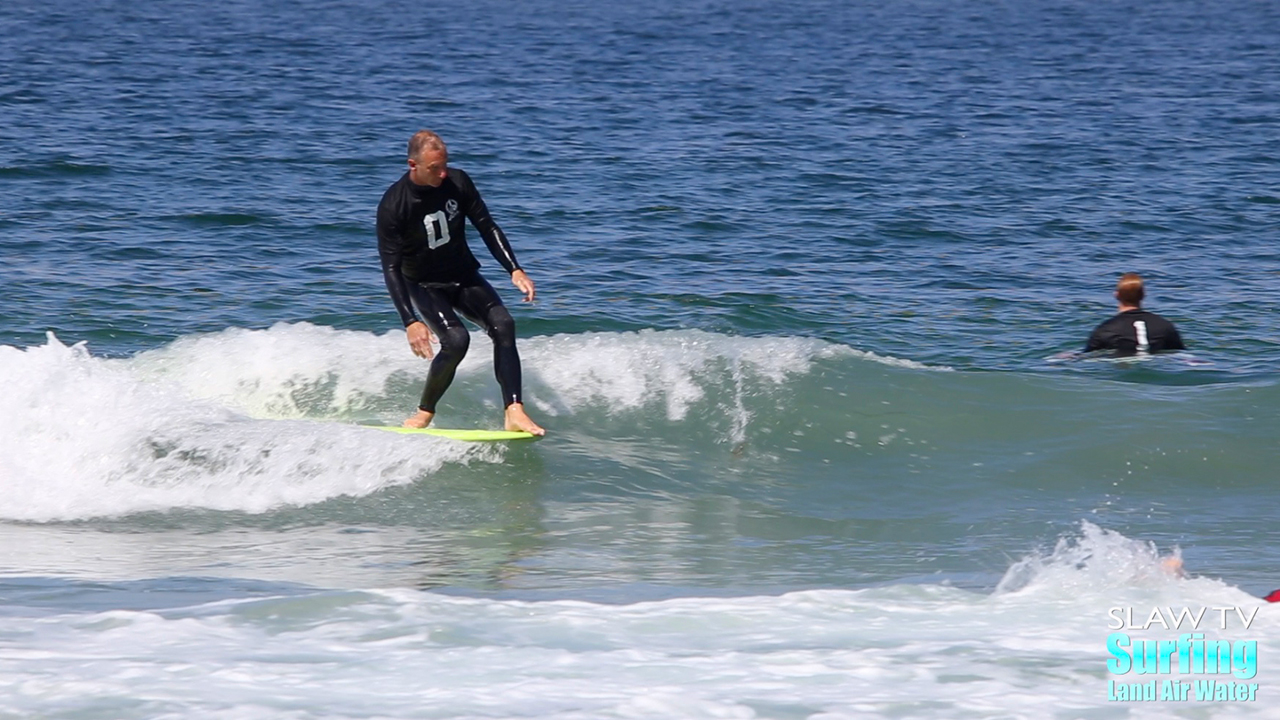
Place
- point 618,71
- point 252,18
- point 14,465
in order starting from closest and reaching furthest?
point 14,465, point 618,71, point 252,18

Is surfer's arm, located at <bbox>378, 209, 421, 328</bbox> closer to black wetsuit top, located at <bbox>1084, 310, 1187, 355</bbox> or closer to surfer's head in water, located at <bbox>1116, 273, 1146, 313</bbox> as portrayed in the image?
black wetsuit top, located at <bbox>1084, 310, 1187, 355</bbox>

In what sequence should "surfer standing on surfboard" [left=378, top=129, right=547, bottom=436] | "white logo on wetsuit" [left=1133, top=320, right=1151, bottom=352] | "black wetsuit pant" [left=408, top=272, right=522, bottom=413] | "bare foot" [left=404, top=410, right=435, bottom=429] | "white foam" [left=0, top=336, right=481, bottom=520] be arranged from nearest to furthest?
"white foam" [left=0, top=336, right=481, bottom=520] < "surfer standing on surfboard" [left=378, top=129, right=547, bottom=436] < "black wetsuit pant" [left=408, top=272, right=522, bottom=413] < "bare foot" [left=404, top=410, right=435, bottom=429] < "white logo on wetsuit" [left=1133, top=320, right=1151, bottom=352]

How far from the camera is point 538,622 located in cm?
575

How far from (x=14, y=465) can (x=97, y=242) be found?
797 centimetres

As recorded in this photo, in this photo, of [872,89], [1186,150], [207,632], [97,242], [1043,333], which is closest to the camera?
[207,632]

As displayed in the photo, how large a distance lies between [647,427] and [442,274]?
183cm

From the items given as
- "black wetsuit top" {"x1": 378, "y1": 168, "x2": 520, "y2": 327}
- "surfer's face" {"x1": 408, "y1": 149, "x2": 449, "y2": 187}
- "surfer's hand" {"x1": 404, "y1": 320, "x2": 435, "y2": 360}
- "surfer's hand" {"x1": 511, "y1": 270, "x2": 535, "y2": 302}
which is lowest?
"surfer's hand" {"x1": 404, "y1": 320, "x2": 435, "y2": 360}

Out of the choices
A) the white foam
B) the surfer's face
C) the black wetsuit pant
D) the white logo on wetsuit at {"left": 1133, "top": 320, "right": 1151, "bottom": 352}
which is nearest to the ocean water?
the white foam

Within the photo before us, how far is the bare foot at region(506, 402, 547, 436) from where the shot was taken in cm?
845

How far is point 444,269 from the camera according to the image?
8.47 m

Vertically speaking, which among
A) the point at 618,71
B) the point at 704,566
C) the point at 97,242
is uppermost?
the point at 618,71

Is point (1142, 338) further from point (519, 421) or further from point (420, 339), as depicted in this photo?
point (420, 339)

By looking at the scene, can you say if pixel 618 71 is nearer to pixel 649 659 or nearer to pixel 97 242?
pixel 97 242

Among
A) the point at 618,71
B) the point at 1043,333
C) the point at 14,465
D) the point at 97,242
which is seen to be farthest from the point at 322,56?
the point at 14,465
